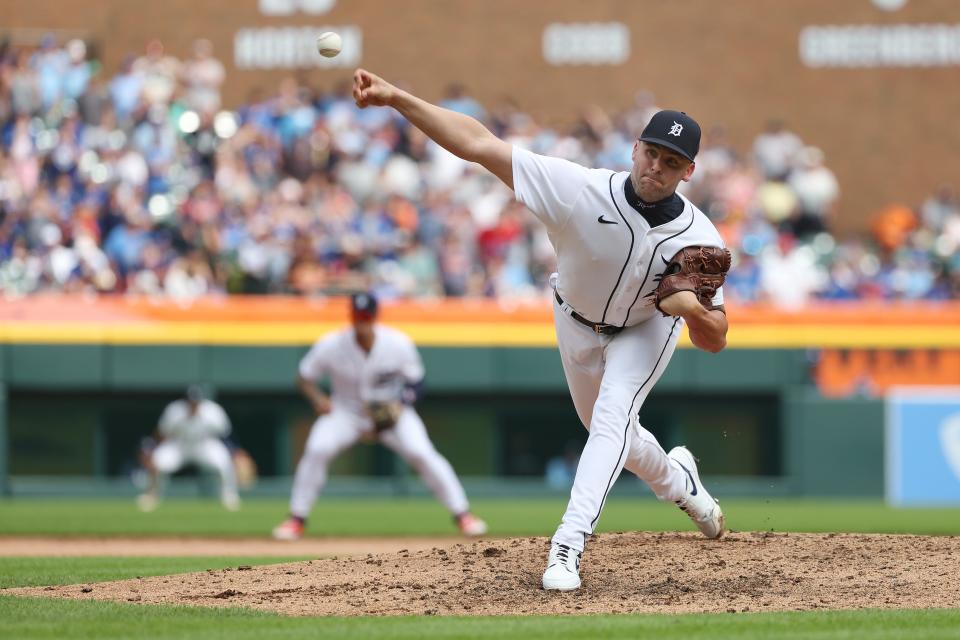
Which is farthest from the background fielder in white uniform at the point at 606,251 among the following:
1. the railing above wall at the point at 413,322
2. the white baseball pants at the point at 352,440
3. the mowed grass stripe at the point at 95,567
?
the railing above wall at the point at 413,322

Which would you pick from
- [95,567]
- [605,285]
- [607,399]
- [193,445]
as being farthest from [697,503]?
[193,445]

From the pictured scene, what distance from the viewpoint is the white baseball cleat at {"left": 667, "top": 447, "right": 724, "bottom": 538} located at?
24.8 ft

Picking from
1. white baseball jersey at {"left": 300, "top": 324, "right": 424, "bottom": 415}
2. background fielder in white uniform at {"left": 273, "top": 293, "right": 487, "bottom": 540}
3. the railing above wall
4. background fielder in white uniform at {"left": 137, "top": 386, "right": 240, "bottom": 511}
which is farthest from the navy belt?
the railing above wall

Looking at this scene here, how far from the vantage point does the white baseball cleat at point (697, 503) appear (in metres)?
7.57

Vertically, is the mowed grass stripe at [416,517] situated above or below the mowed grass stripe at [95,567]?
above

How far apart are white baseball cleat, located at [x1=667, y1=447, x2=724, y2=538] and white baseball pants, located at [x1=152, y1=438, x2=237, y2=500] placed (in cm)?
922

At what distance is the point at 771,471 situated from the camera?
1789 centimetres

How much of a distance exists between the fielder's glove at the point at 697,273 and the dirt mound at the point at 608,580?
1242 millimetres

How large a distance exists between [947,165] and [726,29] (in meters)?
3.75

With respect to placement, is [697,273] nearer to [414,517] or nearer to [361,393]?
[361,393]

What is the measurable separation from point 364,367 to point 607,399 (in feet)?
18.1

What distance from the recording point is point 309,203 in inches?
703

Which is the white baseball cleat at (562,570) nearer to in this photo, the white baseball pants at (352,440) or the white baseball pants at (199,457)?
the white baseball pants at (352,440)

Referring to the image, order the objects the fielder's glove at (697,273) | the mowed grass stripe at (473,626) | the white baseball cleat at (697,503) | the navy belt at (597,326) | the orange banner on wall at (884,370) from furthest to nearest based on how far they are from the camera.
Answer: the orange banner on wall at (884,370)
the white baseball cleat at (697,503)
the navy belt at (597,326)
the fielder's glove at (697,273)
the mowed grass stripe at (473,626)
